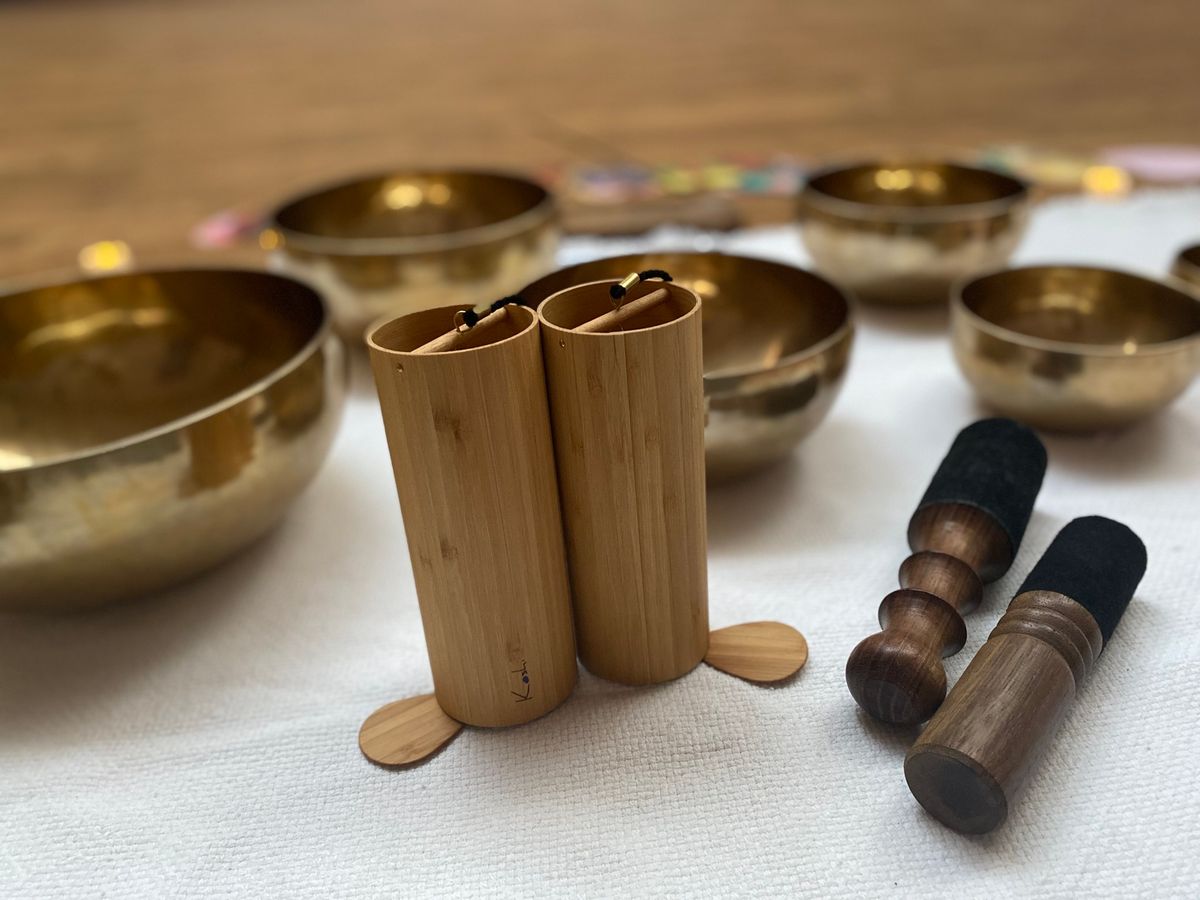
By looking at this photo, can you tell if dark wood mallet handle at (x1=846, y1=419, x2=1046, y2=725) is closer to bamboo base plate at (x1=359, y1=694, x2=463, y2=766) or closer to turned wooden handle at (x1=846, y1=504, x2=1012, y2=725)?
turned wooden handle at (x1=846, y1=504, x2=1012, y2=725)

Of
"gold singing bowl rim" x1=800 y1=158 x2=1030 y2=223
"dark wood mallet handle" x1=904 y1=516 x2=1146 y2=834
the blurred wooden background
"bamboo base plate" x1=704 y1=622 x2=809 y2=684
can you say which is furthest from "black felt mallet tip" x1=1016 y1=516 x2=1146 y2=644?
the blurred wooden background

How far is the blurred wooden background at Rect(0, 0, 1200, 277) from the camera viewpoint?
1.57m

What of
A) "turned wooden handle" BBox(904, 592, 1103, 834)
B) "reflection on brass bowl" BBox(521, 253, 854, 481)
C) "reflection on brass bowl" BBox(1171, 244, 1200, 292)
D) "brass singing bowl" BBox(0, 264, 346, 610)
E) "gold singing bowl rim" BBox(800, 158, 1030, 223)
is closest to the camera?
"turned wooden handle" BBox(904, 592, 1103, 834)

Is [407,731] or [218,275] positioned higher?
[218,275]

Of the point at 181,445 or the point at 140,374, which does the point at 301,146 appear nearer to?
the point at 140,374

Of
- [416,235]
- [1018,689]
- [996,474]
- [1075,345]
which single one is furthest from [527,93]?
[1018,689]

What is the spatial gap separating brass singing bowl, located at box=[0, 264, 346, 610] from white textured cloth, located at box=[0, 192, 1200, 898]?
61 mm

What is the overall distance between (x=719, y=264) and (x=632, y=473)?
15.3 inches

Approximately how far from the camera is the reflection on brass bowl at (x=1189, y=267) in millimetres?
837

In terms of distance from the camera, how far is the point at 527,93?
7.12 feet

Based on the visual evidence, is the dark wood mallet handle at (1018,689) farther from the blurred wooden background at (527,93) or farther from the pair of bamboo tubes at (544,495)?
the blurred wooden background at (527,93)

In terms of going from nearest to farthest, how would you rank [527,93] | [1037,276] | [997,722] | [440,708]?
[997,722], [440,708], [1037,276], [527,93]

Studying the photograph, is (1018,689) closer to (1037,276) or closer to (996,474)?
(996,474)

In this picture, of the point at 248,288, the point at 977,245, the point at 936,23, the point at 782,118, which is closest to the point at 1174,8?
the point at 936,23
